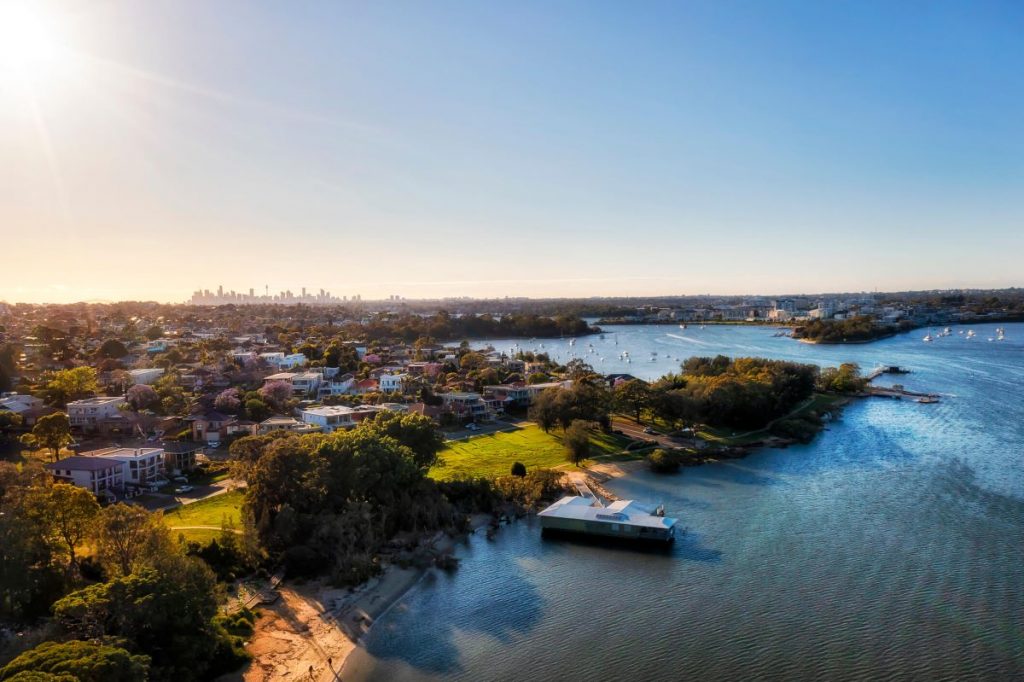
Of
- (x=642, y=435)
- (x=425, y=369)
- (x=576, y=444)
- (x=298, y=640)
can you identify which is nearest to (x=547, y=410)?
(x=576, y=444)

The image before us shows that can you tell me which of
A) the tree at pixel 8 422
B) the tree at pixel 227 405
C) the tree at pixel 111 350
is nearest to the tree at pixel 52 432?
the tree at pixel 8 422

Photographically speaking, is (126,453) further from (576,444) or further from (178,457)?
(576,444)

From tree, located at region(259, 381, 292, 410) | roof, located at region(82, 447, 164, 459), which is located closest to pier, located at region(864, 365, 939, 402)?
tree, located at region(259, 381, 292, 410)

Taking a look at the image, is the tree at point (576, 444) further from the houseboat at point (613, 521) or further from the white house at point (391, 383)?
the white house at point (391, 383)

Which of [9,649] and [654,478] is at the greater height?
[9,649]

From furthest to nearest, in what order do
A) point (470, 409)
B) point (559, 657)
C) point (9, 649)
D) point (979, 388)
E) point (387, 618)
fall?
point (979, 388) → point (470, 409) → point (387, 618) → point (559, 657) → point (9, 649)

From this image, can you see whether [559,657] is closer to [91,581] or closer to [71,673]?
[71,673]

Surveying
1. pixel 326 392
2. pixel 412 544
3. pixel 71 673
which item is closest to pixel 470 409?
pixel 326 392
